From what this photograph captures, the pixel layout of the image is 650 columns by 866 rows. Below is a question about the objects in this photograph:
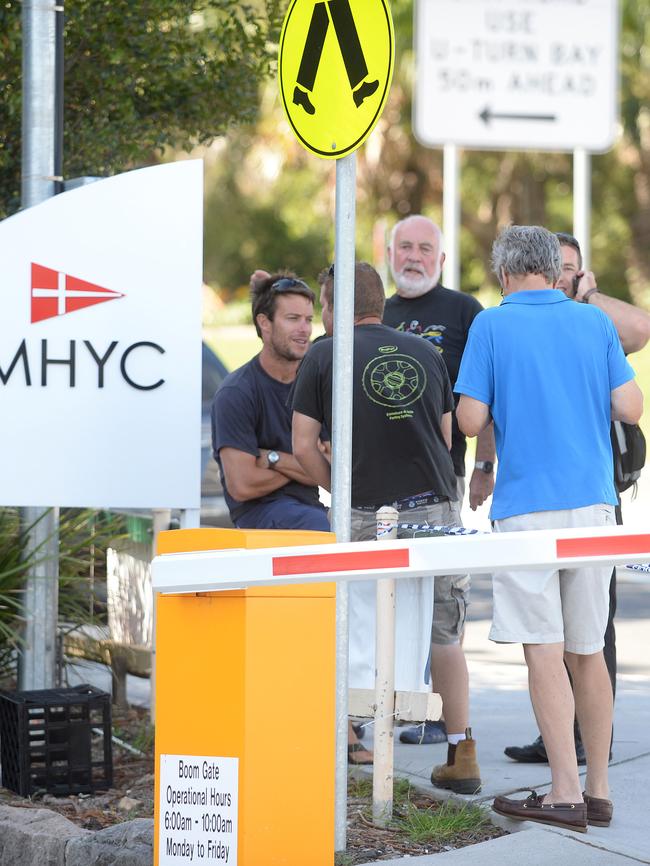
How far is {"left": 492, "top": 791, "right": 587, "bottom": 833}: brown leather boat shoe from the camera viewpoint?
199 inches

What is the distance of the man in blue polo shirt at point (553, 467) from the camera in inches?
201

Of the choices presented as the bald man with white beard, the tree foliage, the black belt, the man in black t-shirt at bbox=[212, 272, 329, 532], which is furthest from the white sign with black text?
the tree foliage

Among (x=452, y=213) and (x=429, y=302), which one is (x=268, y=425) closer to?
(x=429, y=302)

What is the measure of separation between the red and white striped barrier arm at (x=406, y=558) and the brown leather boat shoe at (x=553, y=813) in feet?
4.58

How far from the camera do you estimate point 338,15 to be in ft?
16.2

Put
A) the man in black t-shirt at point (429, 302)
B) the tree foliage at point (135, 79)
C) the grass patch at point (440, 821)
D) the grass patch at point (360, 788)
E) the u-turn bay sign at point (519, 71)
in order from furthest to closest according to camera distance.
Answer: the u-turn bay sign at point (519, 71) < the tree foliage at point (135, 79) < the man in black t-shirt at point (429, 302) < the grass patch at point (360, 788) < the grass patch at point (440, 821)

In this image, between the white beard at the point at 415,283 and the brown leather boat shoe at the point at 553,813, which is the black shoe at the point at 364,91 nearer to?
the white beard at the point at 415,283

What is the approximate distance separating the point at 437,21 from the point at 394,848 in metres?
11.9

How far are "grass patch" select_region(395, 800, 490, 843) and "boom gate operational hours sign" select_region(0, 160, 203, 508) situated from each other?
1.55 m

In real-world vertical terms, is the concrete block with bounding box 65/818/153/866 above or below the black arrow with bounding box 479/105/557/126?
below

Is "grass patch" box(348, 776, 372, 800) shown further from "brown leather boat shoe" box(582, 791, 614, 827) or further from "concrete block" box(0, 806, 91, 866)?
"concrete block" box(0, 806, 91, 866)

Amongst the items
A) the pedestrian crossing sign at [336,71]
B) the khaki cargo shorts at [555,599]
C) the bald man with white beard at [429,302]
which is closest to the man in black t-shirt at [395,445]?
the khaki cargo shorts at [555,599]

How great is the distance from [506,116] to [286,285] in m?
9.38

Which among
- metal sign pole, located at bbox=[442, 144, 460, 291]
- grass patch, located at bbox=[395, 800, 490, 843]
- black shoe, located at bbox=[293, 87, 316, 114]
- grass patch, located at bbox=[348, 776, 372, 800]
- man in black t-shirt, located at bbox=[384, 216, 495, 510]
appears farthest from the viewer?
metal sign pole, located at bbox=[442, 144, 460, 291]
